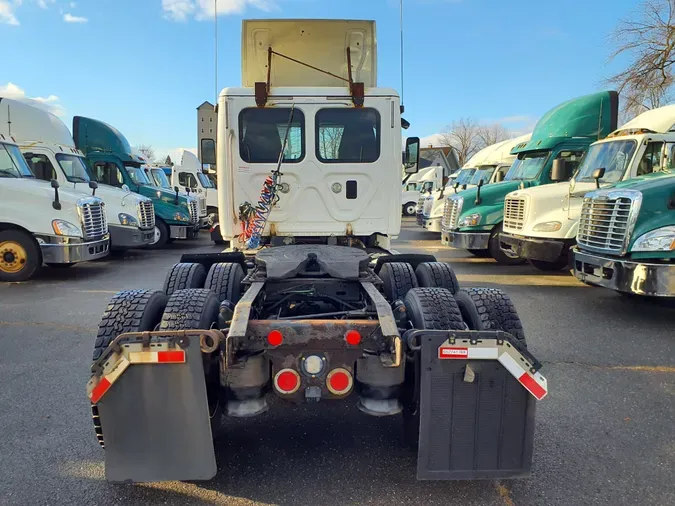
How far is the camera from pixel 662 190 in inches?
235

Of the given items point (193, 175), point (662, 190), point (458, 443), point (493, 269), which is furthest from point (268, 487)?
point (193, 175)

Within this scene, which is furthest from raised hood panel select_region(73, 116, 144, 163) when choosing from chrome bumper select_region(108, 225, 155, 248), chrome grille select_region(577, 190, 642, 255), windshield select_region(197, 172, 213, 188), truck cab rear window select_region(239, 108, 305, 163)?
chrome grille select_region(577, 190, 642, 255)

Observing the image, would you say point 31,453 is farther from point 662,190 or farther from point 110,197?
point 110,197

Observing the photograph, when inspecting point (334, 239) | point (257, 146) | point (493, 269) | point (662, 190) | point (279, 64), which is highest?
point (279, 64)

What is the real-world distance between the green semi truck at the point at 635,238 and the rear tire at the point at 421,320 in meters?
3.78

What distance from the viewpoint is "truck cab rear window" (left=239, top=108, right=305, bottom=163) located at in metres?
5.46

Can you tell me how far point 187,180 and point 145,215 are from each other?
740 cm

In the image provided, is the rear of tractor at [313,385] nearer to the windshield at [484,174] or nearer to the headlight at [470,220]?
the headlight at [470,220]

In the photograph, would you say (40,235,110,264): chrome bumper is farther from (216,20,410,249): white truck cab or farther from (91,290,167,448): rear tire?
(91,290,167,448): rear tire

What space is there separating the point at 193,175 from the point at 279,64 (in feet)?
46.6

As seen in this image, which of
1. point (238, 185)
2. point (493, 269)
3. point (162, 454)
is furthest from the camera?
point (493, 269)

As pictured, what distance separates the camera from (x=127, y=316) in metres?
2.99

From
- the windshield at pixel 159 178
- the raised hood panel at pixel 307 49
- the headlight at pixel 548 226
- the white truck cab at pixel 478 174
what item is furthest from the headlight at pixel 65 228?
the white truck cab at pixel 478 174

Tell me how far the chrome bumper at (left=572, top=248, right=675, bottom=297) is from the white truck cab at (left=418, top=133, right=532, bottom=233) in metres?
7.29
